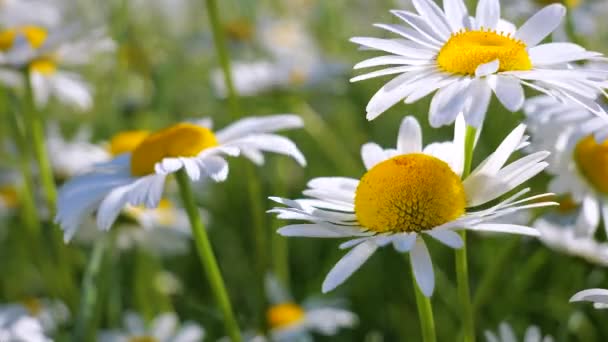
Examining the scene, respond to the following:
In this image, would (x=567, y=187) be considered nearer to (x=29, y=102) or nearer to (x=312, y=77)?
(x=29, y=102)

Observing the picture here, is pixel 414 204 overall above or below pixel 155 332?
above

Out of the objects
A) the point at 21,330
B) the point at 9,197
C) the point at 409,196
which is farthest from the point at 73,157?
the point at 409,196

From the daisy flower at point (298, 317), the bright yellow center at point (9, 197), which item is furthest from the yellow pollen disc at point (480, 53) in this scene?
the bright yellow center at point (9, 197)

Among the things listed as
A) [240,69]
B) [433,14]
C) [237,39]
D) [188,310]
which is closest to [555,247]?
[433,14]

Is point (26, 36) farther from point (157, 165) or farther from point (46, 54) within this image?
point (157, 165)

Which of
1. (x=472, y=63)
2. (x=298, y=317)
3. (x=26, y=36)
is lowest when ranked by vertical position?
(x=298, y=317)

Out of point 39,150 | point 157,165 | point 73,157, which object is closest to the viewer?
point 157,165

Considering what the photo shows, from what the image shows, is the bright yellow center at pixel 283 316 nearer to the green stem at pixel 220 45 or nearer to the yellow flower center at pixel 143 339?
the yellow flower center at pixel 143 339
